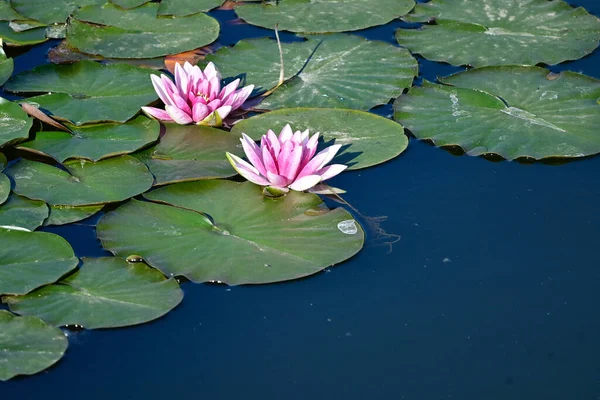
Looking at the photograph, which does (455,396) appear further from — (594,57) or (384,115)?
(594,57)

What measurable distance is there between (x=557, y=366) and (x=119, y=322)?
1.61 meters

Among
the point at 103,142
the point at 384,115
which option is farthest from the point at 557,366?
the point at 103,142

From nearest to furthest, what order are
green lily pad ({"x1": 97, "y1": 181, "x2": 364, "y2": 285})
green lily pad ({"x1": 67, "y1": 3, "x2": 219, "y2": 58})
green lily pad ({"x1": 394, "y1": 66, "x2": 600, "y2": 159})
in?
green lily pad ({"x1": 97, "y1": 181, "x2": 364, "y2": 285}), green lily pad ({"x1": 394, "y1": 66, "x2": 600, "y2": 159}), green lily pad ({"x1": 67, "y1": 3, "x2": 219, "y2": 58})

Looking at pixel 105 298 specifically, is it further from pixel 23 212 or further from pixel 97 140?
pixel 97 140

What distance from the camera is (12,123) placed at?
402 cm

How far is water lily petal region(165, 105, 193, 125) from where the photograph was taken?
405 cm

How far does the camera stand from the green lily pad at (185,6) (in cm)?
532

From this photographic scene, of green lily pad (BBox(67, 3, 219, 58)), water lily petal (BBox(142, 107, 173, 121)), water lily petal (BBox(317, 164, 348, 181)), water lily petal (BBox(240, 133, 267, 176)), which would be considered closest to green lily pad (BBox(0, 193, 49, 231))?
water lily petal (BBox(142, 107, 173, 121))

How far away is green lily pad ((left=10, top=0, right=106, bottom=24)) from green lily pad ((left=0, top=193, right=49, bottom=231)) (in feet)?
6.78

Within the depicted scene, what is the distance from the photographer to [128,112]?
13.7 ft

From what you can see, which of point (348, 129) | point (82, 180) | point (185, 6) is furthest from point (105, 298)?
point (185, 6)

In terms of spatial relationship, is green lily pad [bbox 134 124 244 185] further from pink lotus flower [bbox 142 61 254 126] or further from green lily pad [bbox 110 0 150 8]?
green lily pad [bbox 110 0 150 8]

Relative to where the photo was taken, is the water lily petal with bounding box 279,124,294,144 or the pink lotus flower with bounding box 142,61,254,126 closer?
the water lily petal with bounding box 279,124,294,144

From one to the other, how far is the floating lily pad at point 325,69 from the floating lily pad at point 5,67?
115 centimetres
